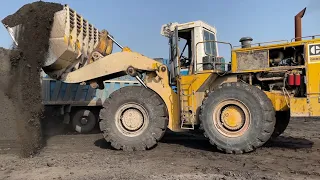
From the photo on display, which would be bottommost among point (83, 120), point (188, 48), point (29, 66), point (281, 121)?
point (83, 120)

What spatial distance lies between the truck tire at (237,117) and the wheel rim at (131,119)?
1.28 meters

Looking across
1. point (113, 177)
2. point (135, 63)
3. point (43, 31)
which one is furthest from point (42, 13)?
point (113, 177)

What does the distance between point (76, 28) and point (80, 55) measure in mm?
621

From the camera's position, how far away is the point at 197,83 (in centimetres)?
768

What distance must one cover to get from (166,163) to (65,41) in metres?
3.32

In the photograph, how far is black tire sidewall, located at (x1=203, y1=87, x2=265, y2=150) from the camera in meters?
6.66

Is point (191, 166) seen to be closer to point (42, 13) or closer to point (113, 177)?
point (113, 177)

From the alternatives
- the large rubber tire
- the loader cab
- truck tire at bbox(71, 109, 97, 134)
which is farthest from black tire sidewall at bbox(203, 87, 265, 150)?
truck tire at bbox(71, 109, 97, 134)

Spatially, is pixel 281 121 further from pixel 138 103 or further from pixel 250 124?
pixel 138 103

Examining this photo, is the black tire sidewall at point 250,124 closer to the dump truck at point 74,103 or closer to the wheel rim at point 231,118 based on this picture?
the wheel rim at point 231,118

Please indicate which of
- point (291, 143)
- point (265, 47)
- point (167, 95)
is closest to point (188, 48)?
point (167, 95)

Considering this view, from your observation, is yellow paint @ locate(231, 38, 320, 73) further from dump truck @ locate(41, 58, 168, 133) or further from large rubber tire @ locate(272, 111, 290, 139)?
dump truck @ locate(41, 58, 168, 133)

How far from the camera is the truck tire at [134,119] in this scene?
24.6 feet

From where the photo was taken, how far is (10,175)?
18.3 feet
